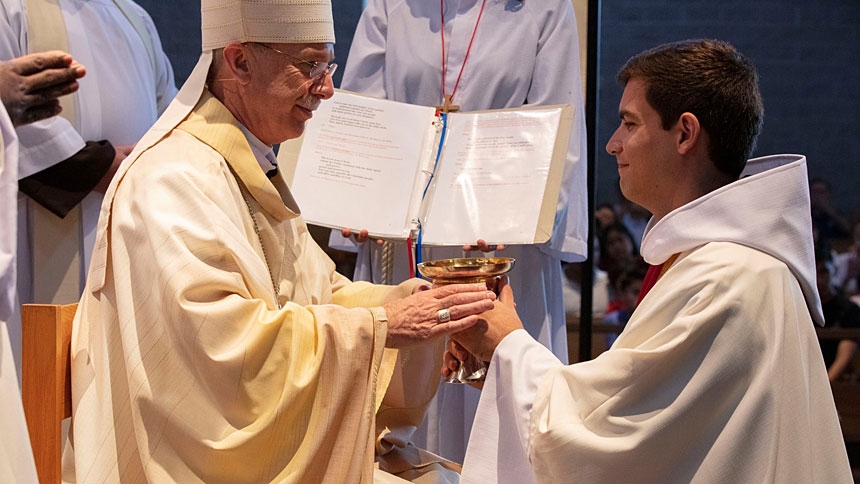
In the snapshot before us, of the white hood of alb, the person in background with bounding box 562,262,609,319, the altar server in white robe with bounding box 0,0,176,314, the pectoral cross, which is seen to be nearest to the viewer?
the white hood of alb

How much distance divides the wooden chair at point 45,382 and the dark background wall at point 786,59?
578cm

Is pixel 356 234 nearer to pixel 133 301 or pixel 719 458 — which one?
pixel 133 301

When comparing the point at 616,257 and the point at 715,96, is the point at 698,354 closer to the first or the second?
the point at 715,96

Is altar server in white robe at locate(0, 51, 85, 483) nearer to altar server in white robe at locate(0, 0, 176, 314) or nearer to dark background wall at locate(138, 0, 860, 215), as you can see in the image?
altar server in white robe at locate(0, 0, 176, 314)

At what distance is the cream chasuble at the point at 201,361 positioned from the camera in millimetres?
2557

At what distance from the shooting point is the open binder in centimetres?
405

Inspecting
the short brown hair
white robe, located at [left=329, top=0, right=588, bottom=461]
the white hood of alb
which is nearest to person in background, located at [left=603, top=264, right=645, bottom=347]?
white robe, located at [left=329, top=0, right=588, bottom=461]

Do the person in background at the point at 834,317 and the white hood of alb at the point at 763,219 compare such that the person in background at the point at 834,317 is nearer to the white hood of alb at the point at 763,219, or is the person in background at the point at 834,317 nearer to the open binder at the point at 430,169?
the open binder at the point at 430,169

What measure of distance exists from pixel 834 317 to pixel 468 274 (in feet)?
18.4


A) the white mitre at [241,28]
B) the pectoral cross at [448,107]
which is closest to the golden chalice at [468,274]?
the white mitre at [241,28]

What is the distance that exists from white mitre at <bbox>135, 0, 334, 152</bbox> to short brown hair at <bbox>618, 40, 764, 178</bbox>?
101 centimetres

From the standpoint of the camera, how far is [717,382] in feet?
7.75

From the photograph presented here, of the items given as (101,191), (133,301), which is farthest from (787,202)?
(101,191)

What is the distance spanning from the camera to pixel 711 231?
8.32 ft
